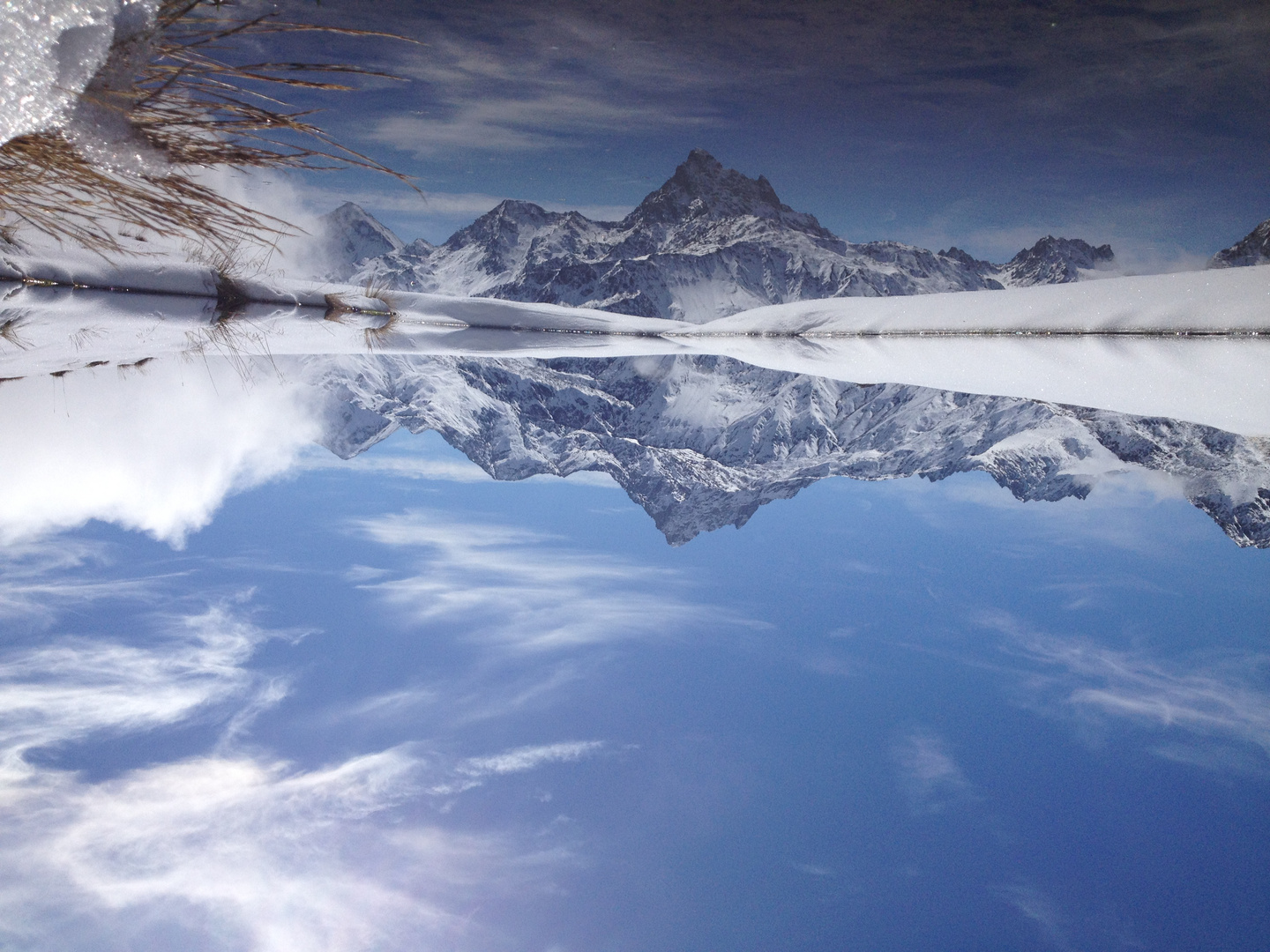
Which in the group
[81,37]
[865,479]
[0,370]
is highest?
[81,37]

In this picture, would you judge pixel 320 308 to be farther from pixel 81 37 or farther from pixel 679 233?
pixel 679 233

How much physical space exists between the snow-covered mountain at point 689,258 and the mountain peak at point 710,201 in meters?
0.22

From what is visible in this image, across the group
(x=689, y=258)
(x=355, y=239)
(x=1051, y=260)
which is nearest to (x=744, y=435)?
(x=689, y=258)

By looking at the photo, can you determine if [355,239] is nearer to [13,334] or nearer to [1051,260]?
[1051,260]

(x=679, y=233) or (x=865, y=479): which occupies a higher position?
(x=679, y=233)

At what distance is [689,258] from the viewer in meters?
116

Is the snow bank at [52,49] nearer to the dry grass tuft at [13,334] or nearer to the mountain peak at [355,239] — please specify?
the dry grass tuft at [13,334]

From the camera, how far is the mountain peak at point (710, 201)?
429ft

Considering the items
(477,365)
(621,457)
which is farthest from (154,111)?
(477,365)


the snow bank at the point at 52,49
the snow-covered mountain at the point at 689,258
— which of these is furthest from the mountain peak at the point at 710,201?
the snow bank at the point at 52,49

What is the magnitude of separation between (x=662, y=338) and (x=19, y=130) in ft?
22.9

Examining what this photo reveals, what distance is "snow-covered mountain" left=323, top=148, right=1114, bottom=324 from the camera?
4195 inches

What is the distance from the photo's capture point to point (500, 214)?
5753 inches

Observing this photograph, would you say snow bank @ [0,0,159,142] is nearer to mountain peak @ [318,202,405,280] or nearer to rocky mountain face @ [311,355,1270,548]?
rocky mountain face @ [311,355,1270,548]
